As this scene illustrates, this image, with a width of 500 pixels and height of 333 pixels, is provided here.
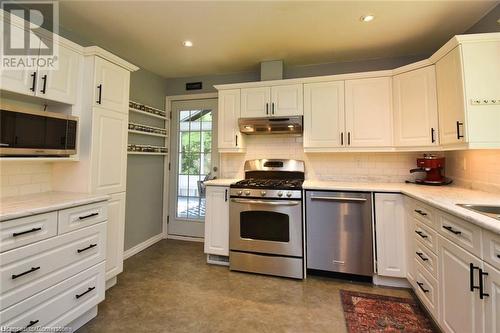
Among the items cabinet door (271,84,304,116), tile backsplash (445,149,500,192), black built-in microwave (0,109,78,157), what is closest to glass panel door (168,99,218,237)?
cabinet door (271,84,304,116)

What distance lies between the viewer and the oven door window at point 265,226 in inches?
102

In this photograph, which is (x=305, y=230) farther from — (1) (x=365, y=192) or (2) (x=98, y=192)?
(2) (x=98, y=192)

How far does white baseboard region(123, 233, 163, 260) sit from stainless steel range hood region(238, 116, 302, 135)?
2177 millimetres

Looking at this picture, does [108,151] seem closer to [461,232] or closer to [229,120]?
[229,120]

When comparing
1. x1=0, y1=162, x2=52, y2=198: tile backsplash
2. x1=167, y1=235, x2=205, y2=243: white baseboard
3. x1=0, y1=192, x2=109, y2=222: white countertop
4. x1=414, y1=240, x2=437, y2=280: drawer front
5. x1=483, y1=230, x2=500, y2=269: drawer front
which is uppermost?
x1=0, y1=162, x2=52, y2=198: tile backsplash

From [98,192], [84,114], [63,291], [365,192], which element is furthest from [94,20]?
[365,192]

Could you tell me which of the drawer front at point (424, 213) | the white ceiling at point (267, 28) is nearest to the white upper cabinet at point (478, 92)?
the white ceiling at point (267, 28)

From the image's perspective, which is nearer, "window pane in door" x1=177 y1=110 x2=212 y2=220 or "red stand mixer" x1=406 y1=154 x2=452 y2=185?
"red stand mixer" x1=406 y1=154 x2=452 y2=185

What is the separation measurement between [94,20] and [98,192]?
65.0 inches

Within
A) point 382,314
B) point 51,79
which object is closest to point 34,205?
point 51,79

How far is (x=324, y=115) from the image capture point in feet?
9.56

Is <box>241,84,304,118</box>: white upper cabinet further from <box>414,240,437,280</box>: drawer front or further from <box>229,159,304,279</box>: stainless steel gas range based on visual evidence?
<box>414,240,437,280</box>: drawer front

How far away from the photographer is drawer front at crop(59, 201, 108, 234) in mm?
1627

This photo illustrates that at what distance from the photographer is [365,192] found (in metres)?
2.39
